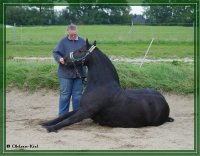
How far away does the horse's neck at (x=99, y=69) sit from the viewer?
841 centimetres

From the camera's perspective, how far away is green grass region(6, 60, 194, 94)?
1223cm

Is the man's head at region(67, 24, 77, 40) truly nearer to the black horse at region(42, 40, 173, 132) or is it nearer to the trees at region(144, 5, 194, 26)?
the black horse at region(42, 40, 173, 132)

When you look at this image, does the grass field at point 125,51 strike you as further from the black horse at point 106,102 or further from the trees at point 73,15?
the black horse at point 106,102

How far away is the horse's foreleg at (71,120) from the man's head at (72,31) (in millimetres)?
1568

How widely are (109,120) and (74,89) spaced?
1.15 meters

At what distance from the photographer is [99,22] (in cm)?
3038

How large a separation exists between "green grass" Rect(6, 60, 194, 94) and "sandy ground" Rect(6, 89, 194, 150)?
1.79 metres

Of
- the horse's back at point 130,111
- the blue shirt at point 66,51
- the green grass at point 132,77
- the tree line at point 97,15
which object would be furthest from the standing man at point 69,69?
the tree line at point 97,15

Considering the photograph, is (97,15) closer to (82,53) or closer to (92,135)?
(82,53)

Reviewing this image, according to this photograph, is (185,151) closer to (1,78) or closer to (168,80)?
(168,80)

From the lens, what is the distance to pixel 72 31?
867 centimetres

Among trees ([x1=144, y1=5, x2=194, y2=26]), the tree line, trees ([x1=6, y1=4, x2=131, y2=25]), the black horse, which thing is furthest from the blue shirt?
trees ([x1=144, y1=5, x2=194, y2=26])

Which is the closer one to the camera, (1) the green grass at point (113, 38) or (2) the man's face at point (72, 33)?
(2) the man's face at point (72, 33)

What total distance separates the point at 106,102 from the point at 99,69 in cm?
67
